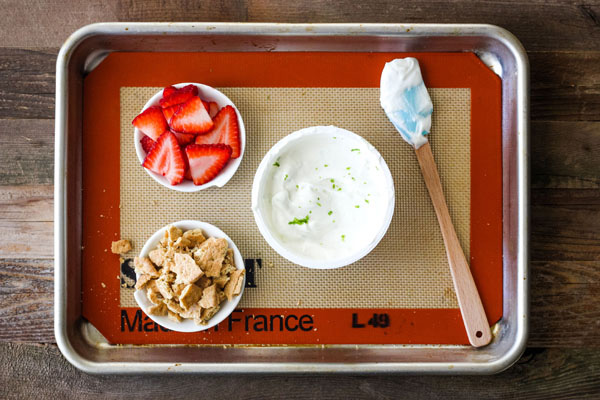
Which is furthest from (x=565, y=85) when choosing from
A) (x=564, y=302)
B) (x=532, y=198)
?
(x=564, y=302)

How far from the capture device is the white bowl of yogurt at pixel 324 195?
968 millimetres

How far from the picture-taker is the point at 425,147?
1.05m

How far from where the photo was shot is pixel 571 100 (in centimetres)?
114

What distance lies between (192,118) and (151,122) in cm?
9

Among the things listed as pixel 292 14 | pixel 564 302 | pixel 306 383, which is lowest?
pixel 306 383

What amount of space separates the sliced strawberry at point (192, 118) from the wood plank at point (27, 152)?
351mm

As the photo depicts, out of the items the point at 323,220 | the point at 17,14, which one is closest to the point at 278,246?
the point at 323,220

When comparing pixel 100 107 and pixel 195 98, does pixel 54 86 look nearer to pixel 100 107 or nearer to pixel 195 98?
pixel 100 107

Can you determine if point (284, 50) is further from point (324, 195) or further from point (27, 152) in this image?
point (27, 152)

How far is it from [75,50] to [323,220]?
66cm

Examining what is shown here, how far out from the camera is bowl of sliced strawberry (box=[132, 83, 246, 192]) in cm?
99

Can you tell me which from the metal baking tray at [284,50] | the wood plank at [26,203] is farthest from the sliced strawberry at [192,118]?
the wood plank at [26,203]

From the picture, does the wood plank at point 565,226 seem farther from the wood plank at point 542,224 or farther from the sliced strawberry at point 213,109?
the sliced strawberry at point 213,109

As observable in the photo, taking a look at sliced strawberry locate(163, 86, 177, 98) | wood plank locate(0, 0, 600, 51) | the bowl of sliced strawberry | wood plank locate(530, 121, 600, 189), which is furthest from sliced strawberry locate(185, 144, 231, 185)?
wood plank locate(530, 121, 600, 189)
